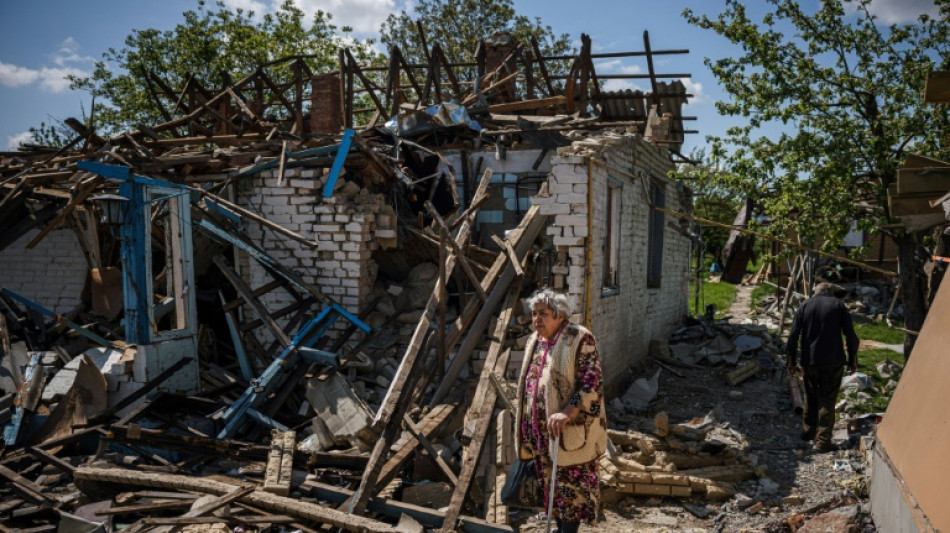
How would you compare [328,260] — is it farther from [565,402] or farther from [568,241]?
[565,402]

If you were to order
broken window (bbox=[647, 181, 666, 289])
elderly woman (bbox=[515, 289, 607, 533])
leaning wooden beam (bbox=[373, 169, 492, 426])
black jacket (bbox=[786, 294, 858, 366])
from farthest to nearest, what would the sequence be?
broken window (bbox=[647, 181, 666, 289]) < black jacket (bbox=[786, 294, 858, 366]) < leaning wooden beam (bbox=[373, 169, 492, 426]) < elderly woman (bbox=[515, 289, 607, 533])

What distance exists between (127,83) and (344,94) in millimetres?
16537

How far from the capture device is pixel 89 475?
5.16m

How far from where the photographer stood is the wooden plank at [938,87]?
454 centimetres

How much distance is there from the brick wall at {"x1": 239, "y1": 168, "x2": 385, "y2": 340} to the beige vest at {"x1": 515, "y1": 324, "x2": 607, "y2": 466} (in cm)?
436

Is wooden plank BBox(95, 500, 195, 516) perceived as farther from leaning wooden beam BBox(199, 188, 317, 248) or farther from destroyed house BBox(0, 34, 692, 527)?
leaning wooden beam BBox(199, 188, 317, 248)

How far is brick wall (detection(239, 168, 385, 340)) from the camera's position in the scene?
7852mm

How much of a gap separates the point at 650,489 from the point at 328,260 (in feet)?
14.8

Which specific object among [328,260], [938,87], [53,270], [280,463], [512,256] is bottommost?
[280,463]

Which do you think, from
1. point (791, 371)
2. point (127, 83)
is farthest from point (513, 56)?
point (127, 83)

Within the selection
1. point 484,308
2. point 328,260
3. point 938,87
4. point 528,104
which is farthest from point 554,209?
point 938,87

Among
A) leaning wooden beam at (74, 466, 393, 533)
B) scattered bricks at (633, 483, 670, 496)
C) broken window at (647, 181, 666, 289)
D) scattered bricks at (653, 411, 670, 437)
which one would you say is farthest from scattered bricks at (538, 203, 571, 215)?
broken window at (647, 181, 666, 289)

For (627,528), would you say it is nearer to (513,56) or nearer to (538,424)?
(538,424)

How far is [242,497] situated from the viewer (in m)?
4.91
